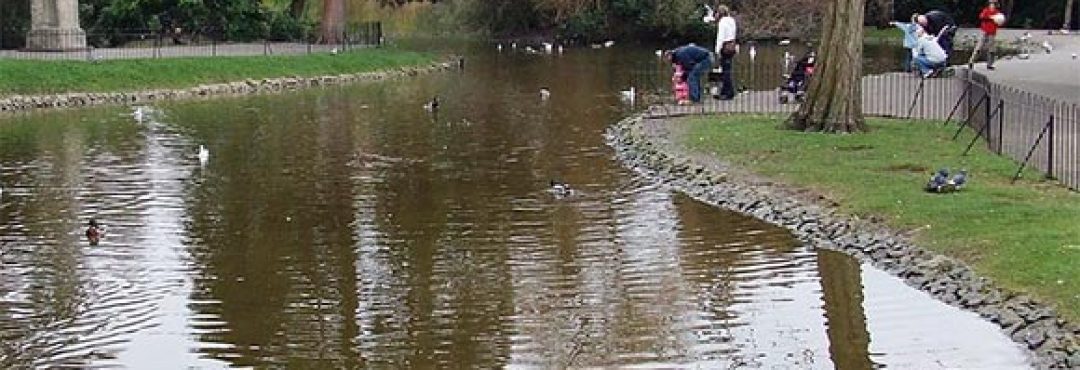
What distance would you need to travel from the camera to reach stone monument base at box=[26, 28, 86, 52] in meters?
48.6

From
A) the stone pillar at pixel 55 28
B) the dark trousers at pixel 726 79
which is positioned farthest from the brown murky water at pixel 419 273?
the stone pillar at pixel 55 28

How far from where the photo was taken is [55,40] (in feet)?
160

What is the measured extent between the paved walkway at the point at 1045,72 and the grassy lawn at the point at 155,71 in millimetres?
Result: 20037

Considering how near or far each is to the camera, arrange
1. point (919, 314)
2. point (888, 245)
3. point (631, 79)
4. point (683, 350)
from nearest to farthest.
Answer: point (683, 350) → point (919, 314) → point (888, 245) → point (631, 79)

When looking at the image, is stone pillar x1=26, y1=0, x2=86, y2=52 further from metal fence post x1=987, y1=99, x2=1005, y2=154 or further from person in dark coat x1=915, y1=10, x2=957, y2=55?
metal fence post x1=987, y1=99, x2=1005, y2=154

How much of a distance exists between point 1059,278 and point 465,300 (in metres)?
5.22

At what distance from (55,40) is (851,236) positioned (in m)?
37.3

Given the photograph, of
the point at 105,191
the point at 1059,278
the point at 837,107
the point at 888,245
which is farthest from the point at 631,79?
the point at 1059,278

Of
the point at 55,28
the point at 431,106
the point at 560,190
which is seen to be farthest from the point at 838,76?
the point at 55,28

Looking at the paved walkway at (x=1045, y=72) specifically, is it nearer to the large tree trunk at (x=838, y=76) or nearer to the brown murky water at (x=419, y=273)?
the large tree trunk at (x=838, y=76)

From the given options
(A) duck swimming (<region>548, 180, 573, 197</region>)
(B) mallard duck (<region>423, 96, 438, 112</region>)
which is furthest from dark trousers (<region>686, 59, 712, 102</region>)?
(A) duck swimming (<region>548, 180, 573, 197</region>)

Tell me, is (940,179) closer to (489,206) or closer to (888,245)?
(888,245)

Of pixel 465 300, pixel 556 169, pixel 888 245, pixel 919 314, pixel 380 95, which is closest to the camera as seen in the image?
pixel 919 314

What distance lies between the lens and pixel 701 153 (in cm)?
2323
